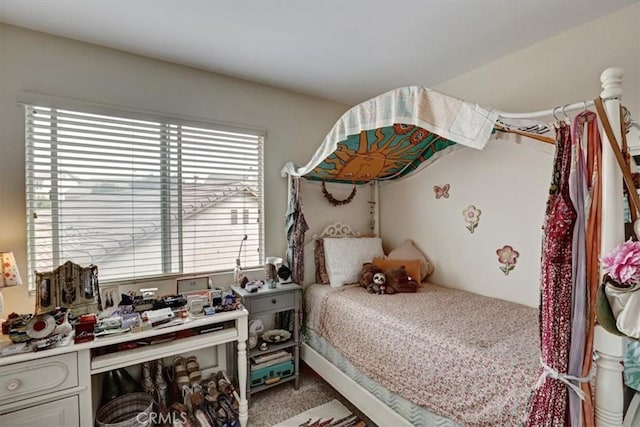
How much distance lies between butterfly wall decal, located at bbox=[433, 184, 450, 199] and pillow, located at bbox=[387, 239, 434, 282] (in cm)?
55

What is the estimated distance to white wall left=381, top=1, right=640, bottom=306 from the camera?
5.99 feet

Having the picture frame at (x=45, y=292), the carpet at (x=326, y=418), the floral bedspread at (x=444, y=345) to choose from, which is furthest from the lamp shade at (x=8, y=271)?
the floral bedspread at (x=444, y=345)

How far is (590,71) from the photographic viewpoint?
188cm

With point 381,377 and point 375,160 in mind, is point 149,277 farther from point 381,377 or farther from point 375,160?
point 375,160

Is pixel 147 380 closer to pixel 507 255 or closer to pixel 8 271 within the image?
pixel 8 271

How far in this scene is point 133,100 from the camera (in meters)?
2.19

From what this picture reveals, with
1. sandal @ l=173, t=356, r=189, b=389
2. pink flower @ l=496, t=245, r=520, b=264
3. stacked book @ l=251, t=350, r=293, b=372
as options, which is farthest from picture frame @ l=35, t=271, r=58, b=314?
pink flower @ l=496, t=245, r=520, b=264

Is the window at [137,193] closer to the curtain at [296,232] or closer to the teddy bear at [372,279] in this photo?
the curtain at [296,232]

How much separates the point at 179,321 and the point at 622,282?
6.73 ft

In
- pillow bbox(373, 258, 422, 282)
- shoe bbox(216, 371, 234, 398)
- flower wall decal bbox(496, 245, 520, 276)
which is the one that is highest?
flower wall decal bbox(496, 245, 520, 276)

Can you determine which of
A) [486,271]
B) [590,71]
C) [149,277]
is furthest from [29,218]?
[590,71]

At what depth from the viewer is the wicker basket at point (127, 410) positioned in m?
1.76

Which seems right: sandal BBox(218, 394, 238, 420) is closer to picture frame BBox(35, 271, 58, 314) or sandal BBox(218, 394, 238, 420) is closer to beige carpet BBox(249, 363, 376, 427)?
beige carpet BBox(249, 363, 376, 427)

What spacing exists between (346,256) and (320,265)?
26 cm
